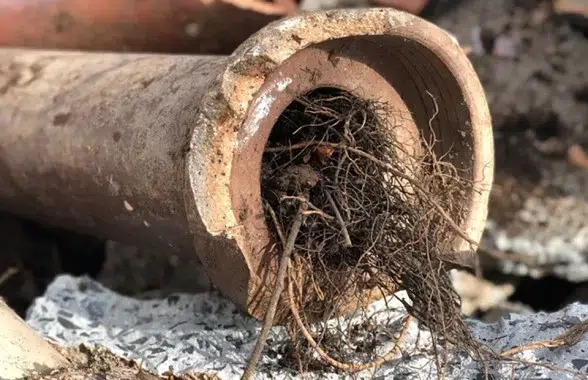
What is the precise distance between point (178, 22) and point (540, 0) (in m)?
1.31

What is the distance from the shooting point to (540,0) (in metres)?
2.74

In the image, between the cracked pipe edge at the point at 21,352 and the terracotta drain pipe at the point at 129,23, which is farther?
the terracotta drain pipe at the point at 129,23

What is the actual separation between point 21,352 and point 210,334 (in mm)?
394

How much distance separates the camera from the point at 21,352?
1.36 m

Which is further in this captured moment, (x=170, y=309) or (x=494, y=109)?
(x=494, y=109)

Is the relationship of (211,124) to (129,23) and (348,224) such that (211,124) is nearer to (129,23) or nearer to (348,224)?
(348,224)

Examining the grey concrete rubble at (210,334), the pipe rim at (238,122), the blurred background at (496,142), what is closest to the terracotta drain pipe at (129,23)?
the blurred background at (496,142)

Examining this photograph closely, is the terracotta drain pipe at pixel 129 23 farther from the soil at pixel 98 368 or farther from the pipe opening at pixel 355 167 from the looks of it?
the soil at pixel 98 368

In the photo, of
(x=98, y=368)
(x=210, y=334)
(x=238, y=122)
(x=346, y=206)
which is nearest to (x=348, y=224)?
(x=346, y=206)

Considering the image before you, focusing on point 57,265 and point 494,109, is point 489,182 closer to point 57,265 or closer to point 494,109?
point 494,109

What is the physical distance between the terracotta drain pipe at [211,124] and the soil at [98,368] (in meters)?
0.23

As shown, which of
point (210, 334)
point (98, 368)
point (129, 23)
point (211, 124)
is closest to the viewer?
point (211, 124)

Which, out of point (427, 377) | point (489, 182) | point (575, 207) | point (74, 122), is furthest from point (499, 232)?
point (74, 122)

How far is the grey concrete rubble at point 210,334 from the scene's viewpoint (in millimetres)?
1445
